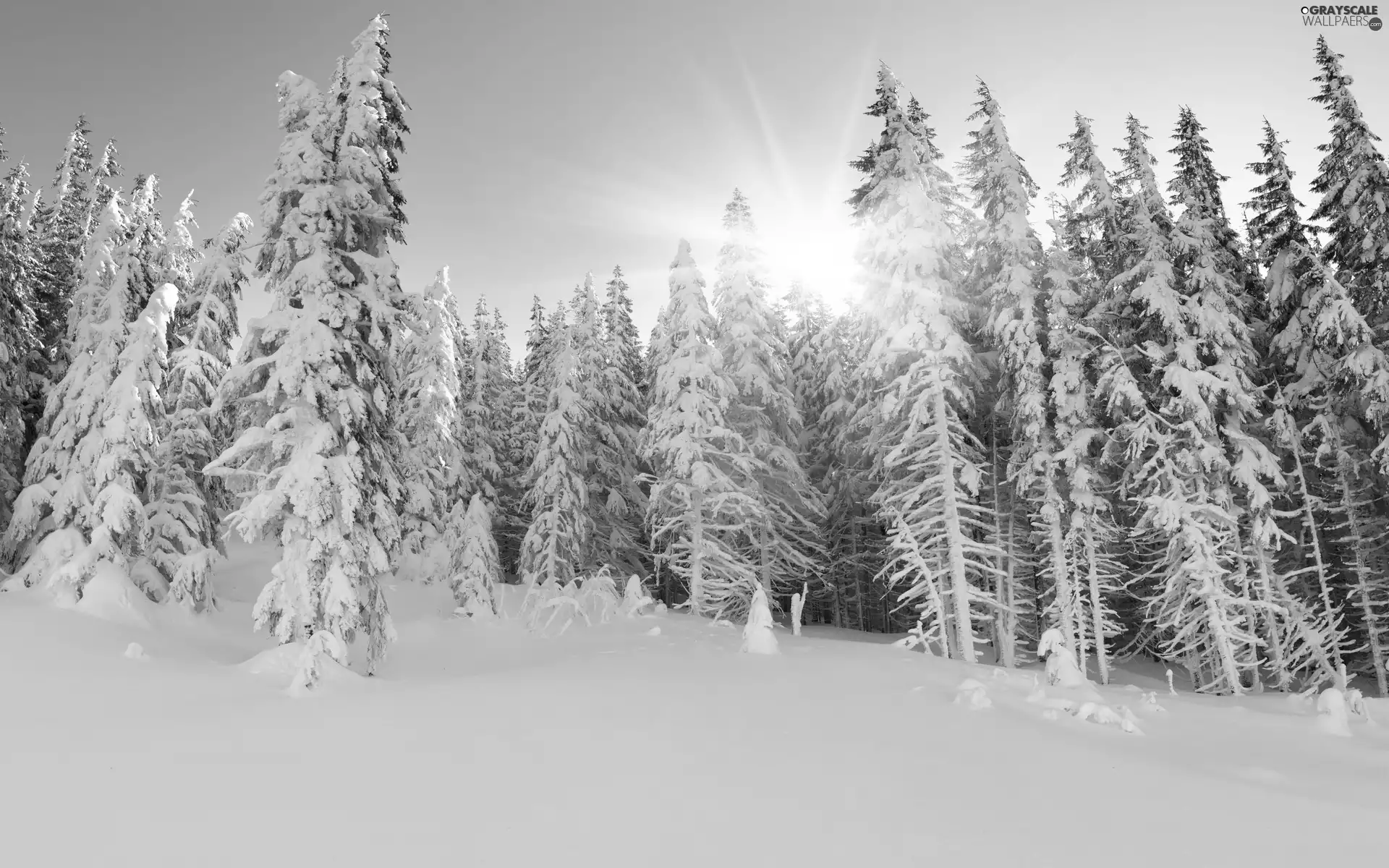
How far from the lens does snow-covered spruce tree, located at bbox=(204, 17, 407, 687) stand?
12.8 metres

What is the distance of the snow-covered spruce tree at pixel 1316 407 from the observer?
67.3ft

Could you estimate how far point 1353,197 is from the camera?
21.8 m

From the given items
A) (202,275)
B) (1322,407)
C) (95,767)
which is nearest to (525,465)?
(202,275)

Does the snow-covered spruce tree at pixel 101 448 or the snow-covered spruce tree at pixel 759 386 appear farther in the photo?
the snow-covered spruce tree at pixel 759 386

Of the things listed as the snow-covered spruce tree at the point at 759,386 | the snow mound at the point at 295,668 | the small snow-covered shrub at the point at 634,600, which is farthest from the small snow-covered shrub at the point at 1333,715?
the snow mound at the point at 295,668

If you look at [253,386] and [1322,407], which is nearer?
[253,386]

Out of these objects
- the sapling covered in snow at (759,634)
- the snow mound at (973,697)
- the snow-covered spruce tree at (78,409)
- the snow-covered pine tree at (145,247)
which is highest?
the snow-covered pine tree at (145,247)

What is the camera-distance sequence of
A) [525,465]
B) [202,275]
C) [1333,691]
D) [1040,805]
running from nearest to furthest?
[1040,805]
[1333,691]
[202,275]
[525,465]

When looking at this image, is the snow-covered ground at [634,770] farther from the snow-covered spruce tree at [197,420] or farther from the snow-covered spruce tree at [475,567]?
the snow-covered spruce tree at [475,567]

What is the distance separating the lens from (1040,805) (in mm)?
7762

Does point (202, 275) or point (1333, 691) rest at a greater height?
point (202, 275)

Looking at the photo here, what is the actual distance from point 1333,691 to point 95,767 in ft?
68.1

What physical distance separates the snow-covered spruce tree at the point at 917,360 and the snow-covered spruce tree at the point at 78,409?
2214 cm

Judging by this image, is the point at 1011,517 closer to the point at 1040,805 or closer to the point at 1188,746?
the point at 1188,746
